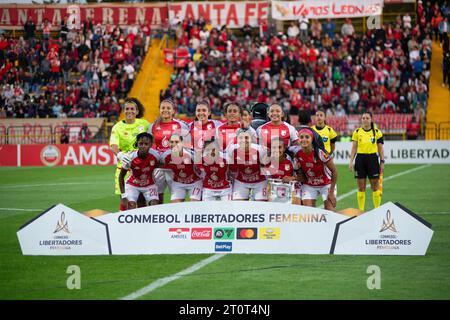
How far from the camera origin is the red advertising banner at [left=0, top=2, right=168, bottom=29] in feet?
133

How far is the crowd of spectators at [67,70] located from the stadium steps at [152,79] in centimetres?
61

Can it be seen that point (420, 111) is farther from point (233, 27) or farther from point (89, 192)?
point (89, 192)

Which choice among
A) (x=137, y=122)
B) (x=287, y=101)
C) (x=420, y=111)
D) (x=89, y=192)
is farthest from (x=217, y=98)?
(x=137, y=122)

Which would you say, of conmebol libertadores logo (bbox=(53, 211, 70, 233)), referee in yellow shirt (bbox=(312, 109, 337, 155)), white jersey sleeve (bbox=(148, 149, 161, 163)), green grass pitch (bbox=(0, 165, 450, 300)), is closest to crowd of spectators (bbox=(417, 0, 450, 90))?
referee in yellow shirt (bbox=(312, 109, 337, 155))

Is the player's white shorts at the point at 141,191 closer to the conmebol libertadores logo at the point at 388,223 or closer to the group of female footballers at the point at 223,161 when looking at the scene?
the group of female footballers at the point at 223,161

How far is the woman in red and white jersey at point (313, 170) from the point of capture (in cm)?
1278

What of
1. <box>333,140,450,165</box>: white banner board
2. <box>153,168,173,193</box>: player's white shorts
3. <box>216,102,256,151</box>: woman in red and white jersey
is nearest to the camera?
<box>216,102,256,151</box>: woman in red and white jersey

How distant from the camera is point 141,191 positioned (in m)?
13.0

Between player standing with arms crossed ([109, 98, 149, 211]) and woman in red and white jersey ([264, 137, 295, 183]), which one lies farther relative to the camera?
player standing with arms crossed ([109, 98, 149, 211])

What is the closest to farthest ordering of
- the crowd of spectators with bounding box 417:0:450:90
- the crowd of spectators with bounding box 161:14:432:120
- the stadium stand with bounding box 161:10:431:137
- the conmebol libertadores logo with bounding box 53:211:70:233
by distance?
the conmebol libertadores logo with bounding box 53:211:70:233 → the stadium stand with bounding box 161:10:431:137 → the crowd of spectators with bounding box 161:14:432:120 → the crowd of spectators with bounding box 417:0:450:90

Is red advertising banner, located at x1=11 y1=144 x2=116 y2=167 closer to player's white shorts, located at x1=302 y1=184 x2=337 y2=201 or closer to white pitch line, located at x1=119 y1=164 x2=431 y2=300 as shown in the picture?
player's white shorts, located at x1=302 y1=184 x2=337 y2=201

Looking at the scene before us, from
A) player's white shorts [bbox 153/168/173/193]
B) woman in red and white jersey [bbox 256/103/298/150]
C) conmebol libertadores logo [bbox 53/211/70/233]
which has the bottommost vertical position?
conmebol libertadores logo [bbox 53/211/70/233]
